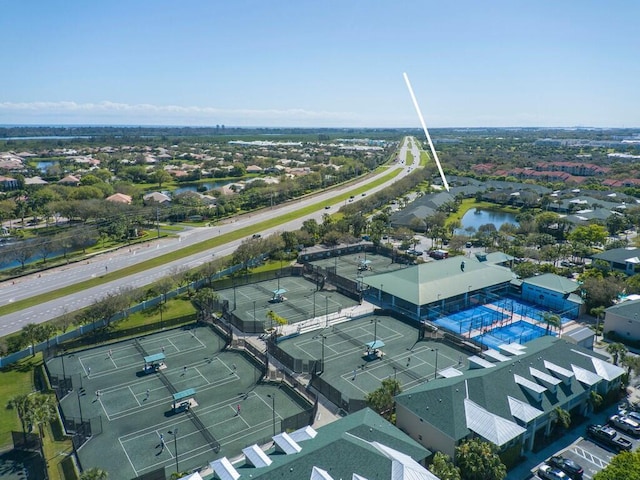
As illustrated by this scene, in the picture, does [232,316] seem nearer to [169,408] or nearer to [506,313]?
[169,408]

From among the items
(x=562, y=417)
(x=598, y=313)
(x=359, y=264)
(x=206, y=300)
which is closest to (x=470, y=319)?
(x=598, y=313)

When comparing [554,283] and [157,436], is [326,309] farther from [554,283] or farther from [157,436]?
[554,283]

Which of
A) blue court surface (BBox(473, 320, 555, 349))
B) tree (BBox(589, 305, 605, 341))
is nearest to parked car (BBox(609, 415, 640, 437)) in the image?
blue court surface (BBox(473, 320, 555, 349))

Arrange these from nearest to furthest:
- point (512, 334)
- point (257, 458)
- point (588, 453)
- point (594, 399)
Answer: point (257, 458), point (588, 453), point (594, 399), point (512, 334)

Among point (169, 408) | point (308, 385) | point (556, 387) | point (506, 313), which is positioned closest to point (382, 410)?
point (308, 385)

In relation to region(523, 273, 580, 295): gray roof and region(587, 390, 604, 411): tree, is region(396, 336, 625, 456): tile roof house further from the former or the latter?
region(523, 273, 580, 295): gray roof

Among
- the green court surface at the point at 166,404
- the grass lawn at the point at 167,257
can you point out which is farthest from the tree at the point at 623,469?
the grass lawn at the point at 167,257
